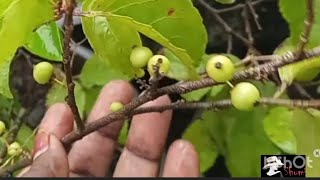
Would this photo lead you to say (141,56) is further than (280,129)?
No

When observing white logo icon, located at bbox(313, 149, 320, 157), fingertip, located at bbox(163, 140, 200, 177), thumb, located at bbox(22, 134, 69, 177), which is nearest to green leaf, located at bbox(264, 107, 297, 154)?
fingertip, located at bbox(163, 140, 200, 177)

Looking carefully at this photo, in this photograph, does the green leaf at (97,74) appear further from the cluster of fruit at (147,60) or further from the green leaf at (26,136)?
the cluster of fruit at (147,60)

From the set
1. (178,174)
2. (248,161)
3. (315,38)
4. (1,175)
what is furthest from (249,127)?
(1,175)

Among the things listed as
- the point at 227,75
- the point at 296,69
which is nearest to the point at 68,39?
the point at 227,75

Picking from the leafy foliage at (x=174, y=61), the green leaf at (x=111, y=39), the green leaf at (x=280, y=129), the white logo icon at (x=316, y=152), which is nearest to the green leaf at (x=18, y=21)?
the leafy foliage at (x=174, y=61)

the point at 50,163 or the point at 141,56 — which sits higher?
the point at 141,56

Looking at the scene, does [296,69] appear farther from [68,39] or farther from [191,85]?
[68,39]
